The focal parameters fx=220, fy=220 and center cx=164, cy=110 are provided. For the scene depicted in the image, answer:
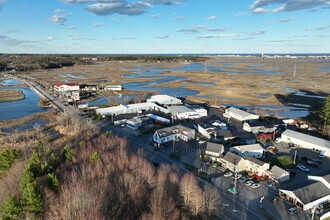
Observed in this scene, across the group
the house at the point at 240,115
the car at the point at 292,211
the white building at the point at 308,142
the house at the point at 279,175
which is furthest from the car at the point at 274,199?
the house at the point at 240,115

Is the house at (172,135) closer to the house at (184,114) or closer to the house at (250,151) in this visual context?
the house at (250,151)

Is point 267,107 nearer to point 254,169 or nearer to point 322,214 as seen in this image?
point 254,169

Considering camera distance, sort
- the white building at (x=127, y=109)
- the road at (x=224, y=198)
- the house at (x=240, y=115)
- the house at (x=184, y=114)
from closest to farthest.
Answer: the road at (x=224, y=198) → the house at (x=240, y=115) → the house at (x=184, y=114) → the white building at (x=127, y=109)

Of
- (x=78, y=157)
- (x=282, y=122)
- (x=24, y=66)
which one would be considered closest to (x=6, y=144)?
(x=78, y=157)

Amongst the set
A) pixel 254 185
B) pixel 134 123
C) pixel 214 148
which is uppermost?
pixel 134 123

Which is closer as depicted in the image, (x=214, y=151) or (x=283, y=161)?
(x=283, y=161)

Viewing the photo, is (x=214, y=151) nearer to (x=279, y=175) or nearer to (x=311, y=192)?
(x=279, y=175)

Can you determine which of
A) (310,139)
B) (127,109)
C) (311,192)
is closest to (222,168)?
(311,192)
